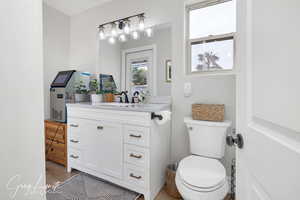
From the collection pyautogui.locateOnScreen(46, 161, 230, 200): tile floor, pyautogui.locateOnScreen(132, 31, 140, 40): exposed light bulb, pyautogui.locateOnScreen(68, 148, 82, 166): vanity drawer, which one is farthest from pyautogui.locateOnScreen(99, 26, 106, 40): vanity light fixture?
pyautogui.locateOnScreen(46, 161, 230, 200): tile floor

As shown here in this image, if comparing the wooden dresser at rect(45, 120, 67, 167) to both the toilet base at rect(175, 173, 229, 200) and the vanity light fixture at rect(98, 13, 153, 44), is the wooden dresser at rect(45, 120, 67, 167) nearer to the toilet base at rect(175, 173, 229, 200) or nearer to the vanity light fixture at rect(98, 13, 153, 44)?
the vanity light fixture at rect(98, 13, 153, 44)

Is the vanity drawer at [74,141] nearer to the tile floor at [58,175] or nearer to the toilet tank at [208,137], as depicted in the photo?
the tile floor at [58,175]

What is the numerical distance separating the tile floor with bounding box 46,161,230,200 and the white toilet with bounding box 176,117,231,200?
19.0 inches

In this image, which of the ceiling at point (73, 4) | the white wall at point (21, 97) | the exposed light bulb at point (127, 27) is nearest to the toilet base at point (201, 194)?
the white wall at point (21, 97)

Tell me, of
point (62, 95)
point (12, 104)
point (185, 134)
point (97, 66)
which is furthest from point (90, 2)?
point (185, 134)

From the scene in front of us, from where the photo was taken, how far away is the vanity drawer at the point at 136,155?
4.35 ft

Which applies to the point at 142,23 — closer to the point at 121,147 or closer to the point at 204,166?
the point at 121,147

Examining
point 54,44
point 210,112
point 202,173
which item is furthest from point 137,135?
point 54,44

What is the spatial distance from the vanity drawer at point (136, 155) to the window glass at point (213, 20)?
1432 mm

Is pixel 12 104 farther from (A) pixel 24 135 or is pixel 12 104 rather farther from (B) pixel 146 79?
(B) pixel 146 79

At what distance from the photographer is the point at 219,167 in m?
1.15

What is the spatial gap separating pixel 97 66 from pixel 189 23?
61.3 inches

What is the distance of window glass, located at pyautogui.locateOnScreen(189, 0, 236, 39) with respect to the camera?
152 cm

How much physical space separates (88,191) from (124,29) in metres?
2.10
